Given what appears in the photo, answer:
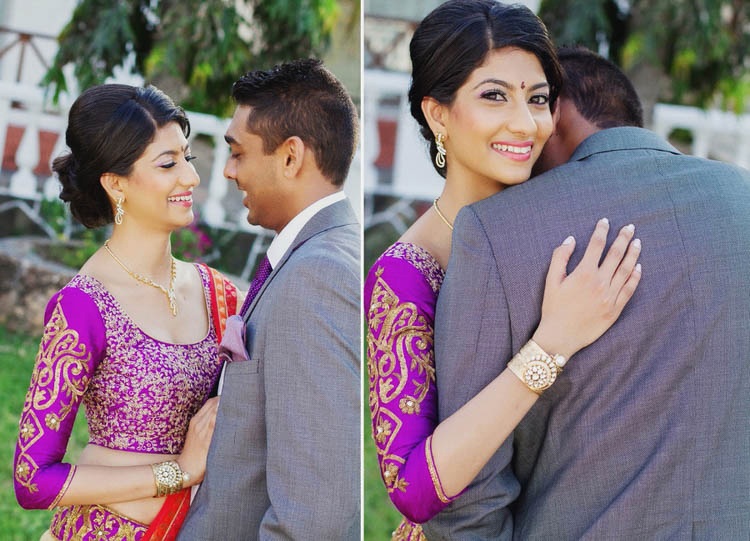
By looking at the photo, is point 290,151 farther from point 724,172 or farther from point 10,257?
point 10,257

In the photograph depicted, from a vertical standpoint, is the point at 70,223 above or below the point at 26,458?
below

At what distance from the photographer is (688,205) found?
1754 mm

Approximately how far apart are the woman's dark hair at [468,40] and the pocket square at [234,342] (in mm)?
670

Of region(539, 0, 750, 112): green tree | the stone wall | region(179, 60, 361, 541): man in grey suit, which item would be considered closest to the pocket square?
region(179, 60, 361, 541): man in grey suit

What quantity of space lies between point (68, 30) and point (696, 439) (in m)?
5.18

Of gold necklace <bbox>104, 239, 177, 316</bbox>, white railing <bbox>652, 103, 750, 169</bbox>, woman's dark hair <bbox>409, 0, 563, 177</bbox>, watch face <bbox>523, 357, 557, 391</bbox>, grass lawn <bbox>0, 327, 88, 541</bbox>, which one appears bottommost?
grass lawn <bbox>0, 327, 88, 541</bbox>

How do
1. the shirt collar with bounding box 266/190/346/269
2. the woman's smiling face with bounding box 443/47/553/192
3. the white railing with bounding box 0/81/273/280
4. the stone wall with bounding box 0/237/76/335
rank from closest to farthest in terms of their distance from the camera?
the woman's smiling face with bounding box 443/47/553/192
the shirt collar with bounding box 266/190/346/269
the stone wall with bounding box 0/237/76/335
the white railing with bounding box 0/81/273/280

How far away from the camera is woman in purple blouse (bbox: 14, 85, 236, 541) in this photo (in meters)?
2.36

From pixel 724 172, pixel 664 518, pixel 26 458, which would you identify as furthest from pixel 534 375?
pixel 26 458

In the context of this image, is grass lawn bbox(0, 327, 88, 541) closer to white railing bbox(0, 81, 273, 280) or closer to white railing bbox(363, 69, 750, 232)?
white railing bbox(0, 81, 273, 280)

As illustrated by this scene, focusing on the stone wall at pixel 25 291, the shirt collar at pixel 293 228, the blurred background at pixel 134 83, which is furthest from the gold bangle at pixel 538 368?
the stone wall at pixel 25 291

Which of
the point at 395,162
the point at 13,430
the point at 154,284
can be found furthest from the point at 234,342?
the point at 395,162

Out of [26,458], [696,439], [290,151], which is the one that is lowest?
[26,458]

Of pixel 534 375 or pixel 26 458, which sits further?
pixel 26 458
